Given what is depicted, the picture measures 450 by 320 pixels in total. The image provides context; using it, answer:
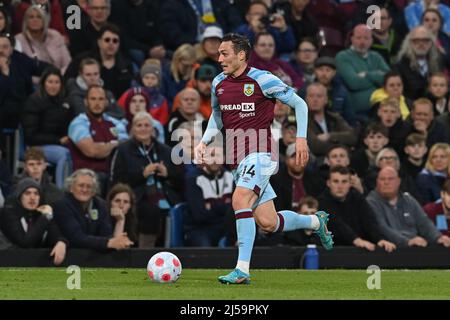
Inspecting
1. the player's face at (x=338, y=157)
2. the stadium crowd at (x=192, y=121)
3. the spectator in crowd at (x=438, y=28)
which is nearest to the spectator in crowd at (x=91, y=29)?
the stadium crowd at (x=192, y=121)

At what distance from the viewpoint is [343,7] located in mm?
21266

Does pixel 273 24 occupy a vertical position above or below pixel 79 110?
above

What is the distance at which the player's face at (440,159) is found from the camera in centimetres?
1758

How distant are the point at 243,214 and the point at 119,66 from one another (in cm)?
706

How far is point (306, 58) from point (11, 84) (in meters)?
A: 4.87

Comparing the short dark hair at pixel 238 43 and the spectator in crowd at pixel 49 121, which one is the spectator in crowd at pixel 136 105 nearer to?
the spectator in crowd at pixel 49 121

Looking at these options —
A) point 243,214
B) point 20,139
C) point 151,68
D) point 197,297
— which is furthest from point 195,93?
point 197,297

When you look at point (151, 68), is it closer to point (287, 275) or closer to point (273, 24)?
point (273, 24)

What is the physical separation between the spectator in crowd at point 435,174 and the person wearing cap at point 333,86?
72.6 inches

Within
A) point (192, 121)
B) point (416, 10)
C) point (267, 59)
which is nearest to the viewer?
point (192, 121)

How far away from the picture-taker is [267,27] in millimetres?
19703

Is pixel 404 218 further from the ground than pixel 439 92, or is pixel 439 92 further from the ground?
pixel 439 92

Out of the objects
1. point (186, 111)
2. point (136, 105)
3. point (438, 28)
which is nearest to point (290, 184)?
point (186, 111)

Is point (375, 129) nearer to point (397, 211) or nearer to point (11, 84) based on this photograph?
point (397, 211)
